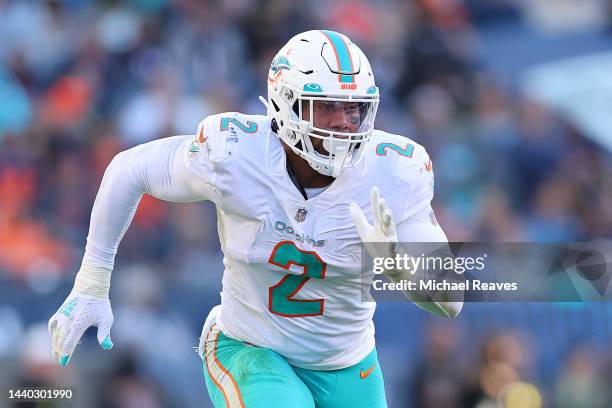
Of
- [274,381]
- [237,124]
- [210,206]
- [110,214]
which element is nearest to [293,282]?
[274,381]

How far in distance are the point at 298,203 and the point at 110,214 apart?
695 mm

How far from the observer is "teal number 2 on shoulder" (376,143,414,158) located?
3.75m

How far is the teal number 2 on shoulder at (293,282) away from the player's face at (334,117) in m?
0.34

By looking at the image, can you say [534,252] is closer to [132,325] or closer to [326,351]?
[132,325]

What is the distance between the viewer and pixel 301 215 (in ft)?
12.0

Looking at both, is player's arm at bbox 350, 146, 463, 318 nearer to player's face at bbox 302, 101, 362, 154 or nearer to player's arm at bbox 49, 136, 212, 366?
player's face at bbox 302, 101, 362, 154

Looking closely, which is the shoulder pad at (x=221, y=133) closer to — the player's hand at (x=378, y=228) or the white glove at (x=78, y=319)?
the player's hand at (x=378, y=228)

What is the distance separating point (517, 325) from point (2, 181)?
3228 mm

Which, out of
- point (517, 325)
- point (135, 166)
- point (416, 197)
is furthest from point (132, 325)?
point (416, 197)

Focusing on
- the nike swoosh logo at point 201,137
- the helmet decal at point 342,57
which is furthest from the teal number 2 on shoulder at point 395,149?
the nike swoosh logo at point 201,137

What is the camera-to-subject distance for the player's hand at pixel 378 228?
3.39m

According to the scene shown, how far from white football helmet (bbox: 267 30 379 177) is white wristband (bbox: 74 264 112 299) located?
2.69 ft

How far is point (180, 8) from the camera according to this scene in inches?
317

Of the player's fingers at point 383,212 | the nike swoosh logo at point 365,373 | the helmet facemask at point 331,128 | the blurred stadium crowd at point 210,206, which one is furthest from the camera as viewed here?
the blurred stadium crowd at point 210,206
